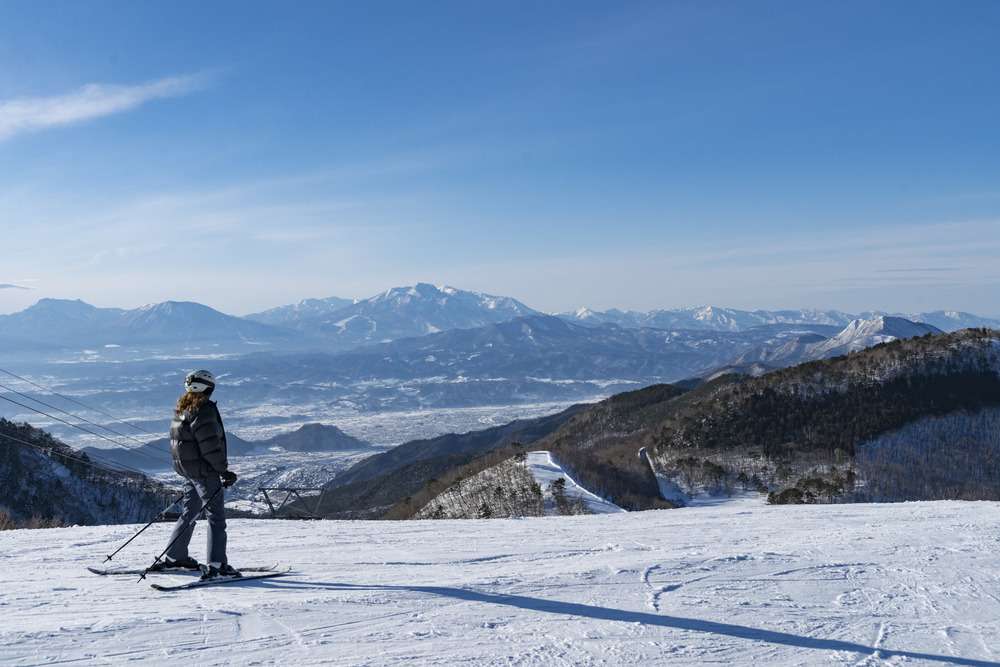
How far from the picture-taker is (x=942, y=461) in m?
55.3

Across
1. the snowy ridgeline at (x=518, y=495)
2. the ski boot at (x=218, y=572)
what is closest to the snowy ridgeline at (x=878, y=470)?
the snowy ridgeline at (x=518, y=495)

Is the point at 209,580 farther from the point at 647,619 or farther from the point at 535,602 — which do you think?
the point at 647,619

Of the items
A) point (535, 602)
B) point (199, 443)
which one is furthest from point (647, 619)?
point (199, 443)

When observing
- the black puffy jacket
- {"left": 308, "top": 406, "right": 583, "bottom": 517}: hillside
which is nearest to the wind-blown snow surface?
the black puffy jacket

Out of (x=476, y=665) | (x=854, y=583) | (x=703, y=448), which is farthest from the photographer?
(x=703, y=448)

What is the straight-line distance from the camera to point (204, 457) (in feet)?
25.7

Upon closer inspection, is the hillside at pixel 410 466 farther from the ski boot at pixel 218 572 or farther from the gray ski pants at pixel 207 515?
the ski boot at pixel 218 572

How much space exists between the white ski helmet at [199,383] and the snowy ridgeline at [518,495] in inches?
970

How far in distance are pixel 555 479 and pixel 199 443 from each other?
111ft

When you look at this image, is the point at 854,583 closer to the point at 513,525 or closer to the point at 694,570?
the point at 694,570

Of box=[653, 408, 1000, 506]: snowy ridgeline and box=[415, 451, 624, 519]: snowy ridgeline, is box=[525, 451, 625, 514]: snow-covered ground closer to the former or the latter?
Result: box=[415, 451, 624, 519]: snowy ridgeline

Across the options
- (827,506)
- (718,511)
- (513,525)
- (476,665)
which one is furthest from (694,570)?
(827,506)

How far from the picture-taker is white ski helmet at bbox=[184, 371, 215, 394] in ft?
25.3

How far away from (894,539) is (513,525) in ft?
20.1
